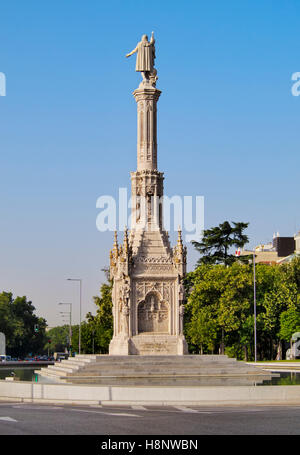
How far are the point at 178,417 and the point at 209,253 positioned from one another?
61.2 meters

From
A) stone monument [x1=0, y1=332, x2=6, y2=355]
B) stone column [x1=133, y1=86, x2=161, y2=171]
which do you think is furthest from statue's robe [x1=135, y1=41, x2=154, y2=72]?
stone monument [x1=0, y1=332, x2=6, y2=355]

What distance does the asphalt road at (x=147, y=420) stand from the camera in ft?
66.5

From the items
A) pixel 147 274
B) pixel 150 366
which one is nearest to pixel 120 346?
pixel 150 366

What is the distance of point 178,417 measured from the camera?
23.5 metres

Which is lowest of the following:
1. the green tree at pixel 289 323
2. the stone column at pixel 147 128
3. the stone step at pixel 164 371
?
the stone step at pixel 164 371

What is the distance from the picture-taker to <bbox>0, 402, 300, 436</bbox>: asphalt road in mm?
20281

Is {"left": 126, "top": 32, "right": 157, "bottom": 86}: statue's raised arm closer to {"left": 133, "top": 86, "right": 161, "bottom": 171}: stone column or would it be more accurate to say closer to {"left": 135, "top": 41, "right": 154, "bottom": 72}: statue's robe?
{"left": 135, "top": 41, "right": 154, "bottom": 72}: statue's robe

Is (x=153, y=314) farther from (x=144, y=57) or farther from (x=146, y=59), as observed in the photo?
(x=144, y=57)

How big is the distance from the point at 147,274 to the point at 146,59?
1398 cm

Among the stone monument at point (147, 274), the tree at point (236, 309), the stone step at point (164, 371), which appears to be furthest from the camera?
the tree at point (236, 309)

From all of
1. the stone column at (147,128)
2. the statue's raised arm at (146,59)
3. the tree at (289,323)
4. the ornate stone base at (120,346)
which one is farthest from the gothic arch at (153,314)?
the tree at (289,323)

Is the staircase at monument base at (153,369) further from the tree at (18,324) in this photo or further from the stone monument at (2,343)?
the tree at (18,324)

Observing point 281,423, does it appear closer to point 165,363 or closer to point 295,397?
point 295,397

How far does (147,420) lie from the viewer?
74.7 ft
